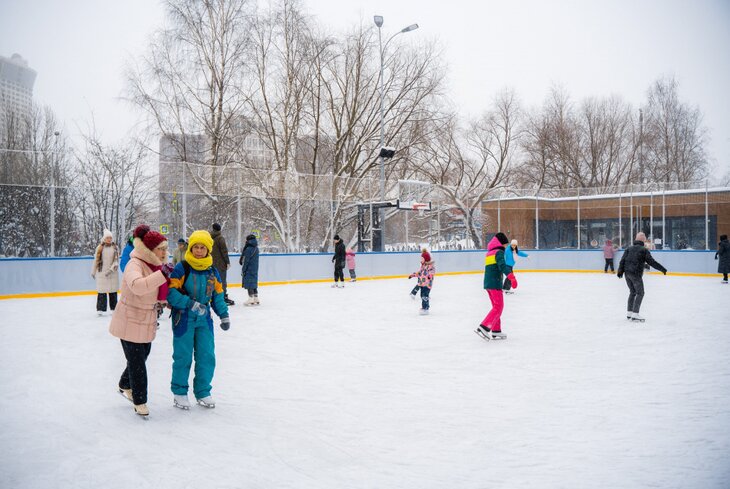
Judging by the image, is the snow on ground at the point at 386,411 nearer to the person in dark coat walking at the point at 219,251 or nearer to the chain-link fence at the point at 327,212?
the person in dark coat walking at the point at 219,251

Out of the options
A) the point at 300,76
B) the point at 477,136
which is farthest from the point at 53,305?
the point at 477,136

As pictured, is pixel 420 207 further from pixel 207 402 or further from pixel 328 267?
pixel 207 402

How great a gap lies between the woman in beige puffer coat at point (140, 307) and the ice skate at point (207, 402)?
1.36 feet

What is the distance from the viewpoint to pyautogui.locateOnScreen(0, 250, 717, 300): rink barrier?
570 inches

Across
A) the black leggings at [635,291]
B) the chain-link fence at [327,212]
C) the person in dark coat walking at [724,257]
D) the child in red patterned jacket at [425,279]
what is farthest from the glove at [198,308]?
the person in dark coat walking at [724,257]

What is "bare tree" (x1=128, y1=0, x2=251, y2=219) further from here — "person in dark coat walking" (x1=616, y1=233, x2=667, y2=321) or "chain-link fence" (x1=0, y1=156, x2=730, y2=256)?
"person in dark coat walking" (x1=616, y1=233, x2=667, y2=321)

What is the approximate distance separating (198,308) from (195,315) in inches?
6.5

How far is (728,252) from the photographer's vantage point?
18.7m

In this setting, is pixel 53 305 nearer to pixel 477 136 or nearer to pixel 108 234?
pixel 108 234

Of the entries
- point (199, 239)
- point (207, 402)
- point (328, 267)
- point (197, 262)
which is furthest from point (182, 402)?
point (328, 267)

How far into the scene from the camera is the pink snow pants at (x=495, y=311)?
8.17 metres

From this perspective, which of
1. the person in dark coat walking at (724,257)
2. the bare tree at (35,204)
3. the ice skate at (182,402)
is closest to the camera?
the ice skate at (182,402)

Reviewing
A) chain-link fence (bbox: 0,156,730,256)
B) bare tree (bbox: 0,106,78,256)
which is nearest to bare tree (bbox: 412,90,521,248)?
chain-link fence (bbox: 0,156,730,256)

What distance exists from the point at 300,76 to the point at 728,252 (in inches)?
658
